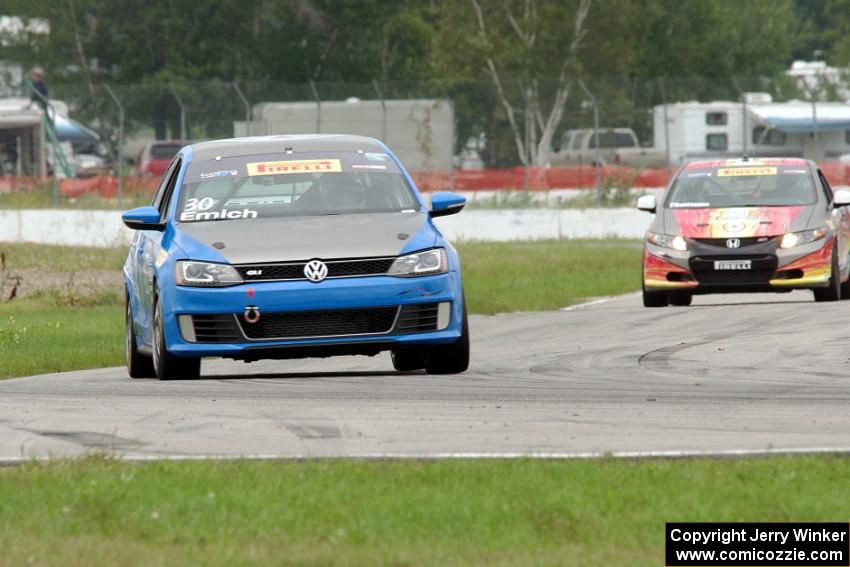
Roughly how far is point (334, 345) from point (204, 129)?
91.2 feet

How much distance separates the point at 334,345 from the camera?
11906mm

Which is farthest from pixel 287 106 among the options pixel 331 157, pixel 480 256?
pixel 331 157

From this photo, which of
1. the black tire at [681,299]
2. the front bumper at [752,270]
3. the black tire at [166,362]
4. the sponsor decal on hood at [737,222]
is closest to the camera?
the black tire at [166,362]

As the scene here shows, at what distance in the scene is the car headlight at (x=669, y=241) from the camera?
19812 mm

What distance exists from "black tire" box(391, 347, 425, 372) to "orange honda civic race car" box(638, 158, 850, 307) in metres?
7.14

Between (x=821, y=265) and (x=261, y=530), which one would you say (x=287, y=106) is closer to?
(x=821, y=265)

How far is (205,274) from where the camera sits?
11.9 metres

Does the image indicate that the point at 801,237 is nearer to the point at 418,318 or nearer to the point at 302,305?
the point at 418,318

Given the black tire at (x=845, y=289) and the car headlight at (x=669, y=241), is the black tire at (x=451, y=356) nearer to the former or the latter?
the car headlight at (x=669, y=241)

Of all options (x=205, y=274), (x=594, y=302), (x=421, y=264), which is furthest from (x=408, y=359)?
(x=594, y=302)

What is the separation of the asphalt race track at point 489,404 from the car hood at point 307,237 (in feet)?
2.59

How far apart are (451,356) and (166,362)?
1.77 meters

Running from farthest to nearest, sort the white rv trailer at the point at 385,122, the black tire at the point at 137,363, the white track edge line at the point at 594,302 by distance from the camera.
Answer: the white rv trailer at the point at 385,122, the white track edge line at the point at 594,302, the black tire at the point at 137,363

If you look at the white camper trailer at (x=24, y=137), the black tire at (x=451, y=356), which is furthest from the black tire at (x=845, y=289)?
the white camper trailer at (x=24, y=137)
